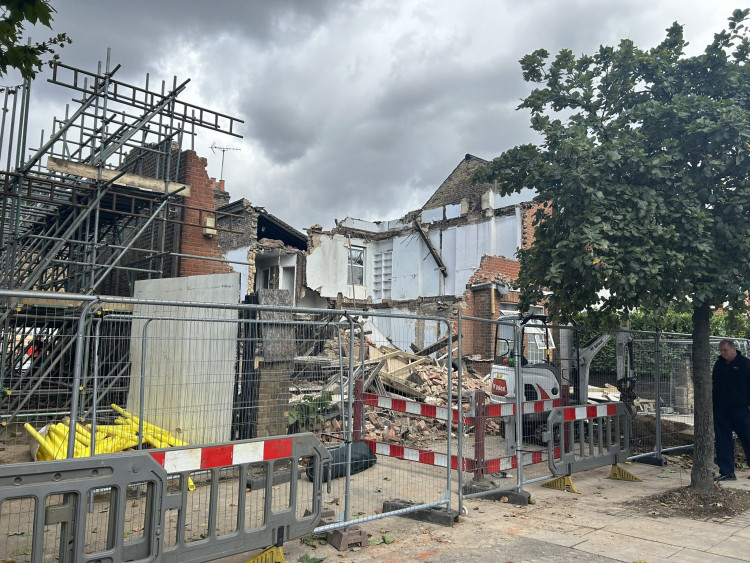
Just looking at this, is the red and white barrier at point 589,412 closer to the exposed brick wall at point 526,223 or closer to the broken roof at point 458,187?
the exposed brick wall at point 526,223

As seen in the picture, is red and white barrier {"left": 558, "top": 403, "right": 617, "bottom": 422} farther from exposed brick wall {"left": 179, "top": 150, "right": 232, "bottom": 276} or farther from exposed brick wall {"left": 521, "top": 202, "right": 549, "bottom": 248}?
exposed brick wall {"left": 521, "top": 202, "right": 549, "bottom": 248}

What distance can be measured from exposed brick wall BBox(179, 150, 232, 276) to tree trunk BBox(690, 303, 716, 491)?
29.7 ft

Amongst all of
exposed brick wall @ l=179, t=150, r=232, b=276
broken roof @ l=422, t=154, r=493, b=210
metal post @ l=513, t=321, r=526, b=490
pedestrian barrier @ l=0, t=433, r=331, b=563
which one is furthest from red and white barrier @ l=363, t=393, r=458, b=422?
broken roof @ l=422, t=154, r=493, b=210

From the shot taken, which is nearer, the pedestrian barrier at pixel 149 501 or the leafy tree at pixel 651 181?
the pedestrian barrier at pixel 149 501

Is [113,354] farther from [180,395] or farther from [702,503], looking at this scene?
[702,503]

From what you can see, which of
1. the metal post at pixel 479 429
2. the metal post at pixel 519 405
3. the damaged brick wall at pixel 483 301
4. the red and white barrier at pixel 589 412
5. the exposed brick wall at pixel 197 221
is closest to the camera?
the metal post at pixel 519 405

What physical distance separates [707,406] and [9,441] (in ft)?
32.3

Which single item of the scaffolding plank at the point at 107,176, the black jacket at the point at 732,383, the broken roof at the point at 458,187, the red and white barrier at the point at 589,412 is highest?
the broken roof at the point at 458,187

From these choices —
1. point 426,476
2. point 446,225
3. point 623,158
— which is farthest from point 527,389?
point 446,225

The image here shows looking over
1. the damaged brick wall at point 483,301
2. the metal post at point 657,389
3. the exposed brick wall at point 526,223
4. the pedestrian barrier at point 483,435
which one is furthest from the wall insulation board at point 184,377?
the exposed brick wall at point 526,223

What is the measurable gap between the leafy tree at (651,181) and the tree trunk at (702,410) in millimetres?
13

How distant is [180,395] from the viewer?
564 cm

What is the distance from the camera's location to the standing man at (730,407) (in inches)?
318

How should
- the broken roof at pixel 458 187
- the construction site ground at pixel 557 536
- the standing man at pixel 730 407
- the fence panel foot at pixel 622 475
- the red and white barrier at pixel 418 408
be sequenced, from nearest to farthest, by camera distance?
the construction site ground at pixel 557 536
the red and white barrier at pixel 418 408
the standing man at pixel 730 407
the fence panel foot at pixel 622 475
the broken roof at pixel 458 187
